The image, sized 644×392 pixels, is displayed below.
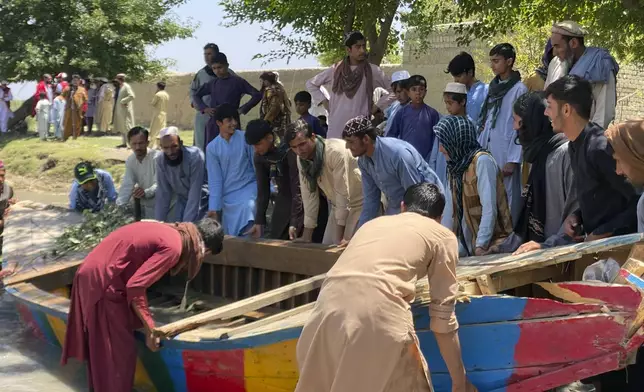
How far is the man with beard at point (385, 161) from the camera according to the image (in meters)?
5.24

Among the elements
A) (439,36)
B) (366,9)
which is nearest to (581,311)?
(366,9)

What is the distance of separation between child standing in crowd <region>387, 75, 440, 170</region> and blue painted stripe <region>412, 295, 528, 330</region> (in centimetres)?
323

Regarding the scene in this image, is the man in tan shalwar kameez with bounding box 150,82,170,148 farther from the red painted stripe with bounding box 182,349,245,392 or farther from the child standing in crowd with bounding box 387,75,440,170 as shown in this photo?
the red painted stripe with bounding box 182,349,245,392

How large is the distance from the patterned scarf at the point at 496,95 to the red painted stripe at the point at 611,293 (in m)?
2.81

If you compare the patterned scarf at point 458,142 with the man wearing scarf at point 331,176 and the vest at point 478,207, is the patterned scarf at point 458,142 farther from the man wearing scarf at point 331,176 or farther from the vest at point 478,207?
the man wearing scarf at point 331,176

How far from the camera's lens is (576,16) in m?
9.08

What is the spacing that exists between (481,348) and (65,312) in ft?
10.4

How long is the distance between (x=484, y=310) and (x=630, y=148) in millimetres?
→ 1003

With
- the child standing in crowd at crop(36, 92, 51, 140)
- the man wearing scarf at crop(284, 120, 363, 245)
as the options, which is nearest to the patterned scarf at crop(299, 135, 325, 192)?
the man wearing scarf at crop(284, 120, 363, 245)

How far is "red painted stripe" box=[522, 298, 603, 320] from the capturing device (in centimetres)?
337

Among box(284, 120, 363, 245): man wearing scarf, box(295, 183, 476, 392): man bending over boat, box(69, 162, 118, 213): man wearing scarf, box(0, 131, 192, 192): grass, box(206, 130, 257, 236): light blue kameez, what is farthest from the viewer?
box(0, 131, 192, 192): grass

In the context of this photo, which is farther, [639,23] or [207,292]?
[639,23]

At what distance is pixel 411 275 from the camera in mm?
3314

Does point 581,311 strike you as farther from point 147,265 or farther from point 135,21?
point 135,21
